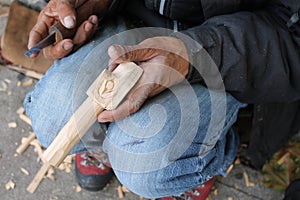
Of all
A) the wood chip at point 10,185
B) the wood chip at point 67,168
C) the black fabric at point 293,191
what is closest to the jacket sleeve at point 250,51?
the black fabric at point 293,191

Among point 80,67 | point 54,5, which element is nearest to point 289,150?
point 80,67

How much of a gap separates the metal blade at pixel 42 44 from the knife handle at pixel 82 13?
0.01 metres

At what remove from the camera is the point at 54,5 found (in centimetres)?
111

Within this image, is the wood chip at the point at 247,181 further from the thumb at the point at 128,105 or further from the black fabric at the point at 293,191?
the thumb at the point at 128,105

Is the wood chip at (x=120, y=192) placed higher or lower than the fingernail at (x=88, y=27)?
lower

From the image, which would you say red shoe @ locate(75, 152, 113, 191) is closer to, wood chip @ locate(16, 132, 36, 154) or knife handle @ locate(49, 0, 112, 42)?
wood chip @ locate(16, 132, 36, 154)

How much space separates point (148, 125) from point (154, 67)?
163mm

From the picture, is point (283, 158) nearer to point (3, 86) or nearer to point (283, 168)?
point (283, 168)

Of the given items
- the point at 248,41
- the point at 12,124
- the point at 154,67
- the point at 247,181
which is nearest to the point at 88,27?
the point at 154,67

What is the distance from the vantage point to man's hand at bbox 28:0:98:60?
105cm

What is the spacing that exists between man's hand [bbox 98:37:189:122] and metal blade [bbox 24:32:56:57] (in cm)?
21

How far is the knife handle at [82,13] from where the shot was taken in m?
1.06

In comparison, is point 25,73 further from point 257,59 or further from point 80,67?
point 257,59

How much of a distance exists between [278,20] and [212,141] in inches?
13.7
